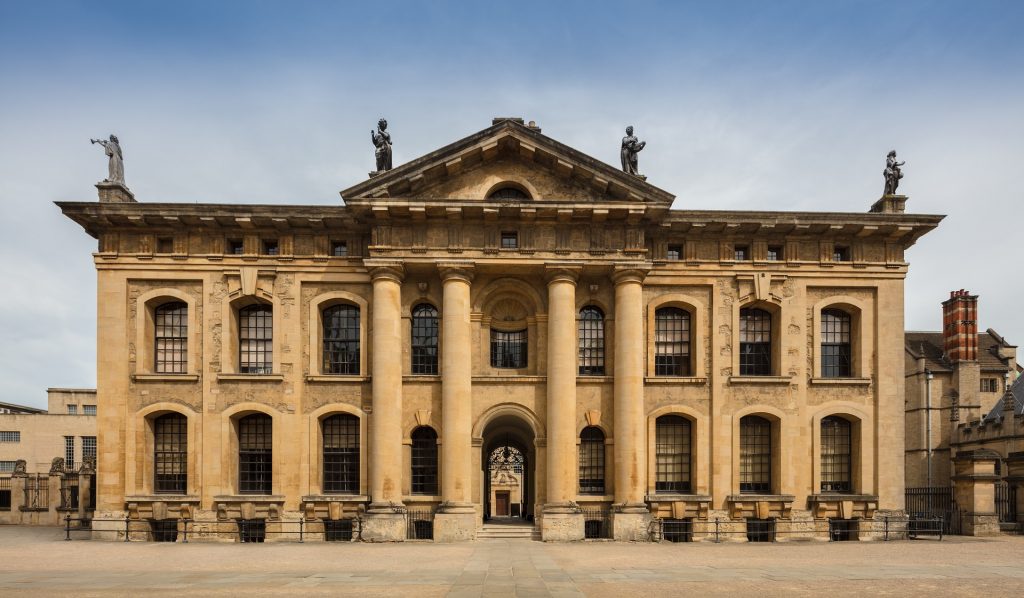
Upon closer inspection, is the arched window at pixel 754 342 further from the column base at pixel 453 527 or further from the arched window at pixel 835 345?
the column base at pixel 453 527

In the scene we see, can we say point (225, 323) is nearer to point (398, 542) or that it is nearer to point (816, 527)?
point (398, 542)

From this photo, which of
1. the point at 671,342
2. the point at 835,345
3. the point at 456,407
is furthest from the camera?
the point at 835,345

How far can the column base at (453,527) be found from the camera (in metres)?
27.2

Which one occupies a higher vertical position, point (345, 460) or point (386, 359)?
point (386, 359)

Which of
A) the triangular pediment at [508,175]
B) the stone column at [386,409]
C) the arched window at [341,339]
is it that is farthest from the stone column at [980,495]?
the arched window at [341,339]

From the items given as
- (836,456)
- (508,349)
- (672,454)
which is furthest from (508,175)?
(836,456)

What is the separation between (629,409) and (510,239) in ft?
27.1

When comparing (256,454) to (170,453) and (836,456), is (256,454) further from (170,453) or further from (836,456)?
(836,456)

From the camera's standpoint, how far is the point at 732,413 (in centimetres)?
2997

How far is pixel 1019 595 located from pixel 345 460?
22688 millimetres

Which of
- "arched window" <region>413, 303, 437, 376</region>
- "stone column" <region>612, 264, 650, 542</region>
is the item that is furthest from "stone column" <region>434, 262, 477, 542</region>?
"stone column" <region>612, 264, 650, 542</region>

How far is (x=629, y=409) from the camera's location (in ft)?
94.0

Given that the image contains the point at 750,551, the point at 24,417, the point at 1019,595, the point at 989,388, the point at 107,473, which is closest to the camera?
the point at 1019,595

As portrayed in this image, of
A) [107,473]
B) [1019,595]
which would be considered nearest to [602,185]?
[1019,595]
